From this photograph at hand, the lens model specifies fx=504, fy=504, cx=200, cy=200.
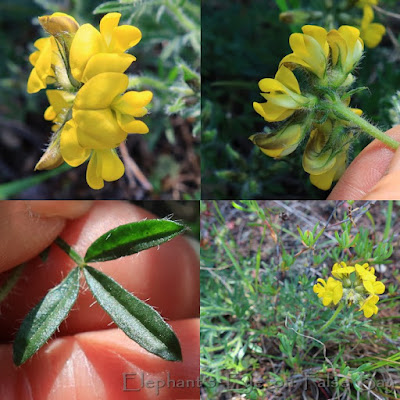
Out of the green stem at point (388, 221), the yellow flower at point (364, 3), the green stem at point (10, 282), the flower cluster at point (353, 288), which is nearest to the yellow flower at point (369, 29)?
the yellow flower at point (364, 3)

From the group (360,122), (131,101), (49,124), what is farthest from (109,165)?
(49,124)

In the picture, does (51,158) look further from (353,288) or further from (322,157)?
(353,288)

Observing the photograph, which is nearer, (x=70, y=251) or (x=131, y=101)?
(x=131, y=101)

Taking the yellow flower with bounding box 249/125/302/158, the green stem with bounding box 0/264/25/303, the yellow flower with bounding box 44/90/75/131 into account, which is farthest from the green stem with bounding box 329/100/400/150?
the green stem with bounding box 0/264/25/303

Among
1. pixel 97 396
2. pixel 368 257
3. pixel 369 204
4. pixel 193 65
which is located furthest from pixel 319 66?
pixel 97 396

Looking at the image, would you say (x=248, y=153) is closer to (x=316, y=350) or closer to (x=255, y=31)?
(x=255, y=31)

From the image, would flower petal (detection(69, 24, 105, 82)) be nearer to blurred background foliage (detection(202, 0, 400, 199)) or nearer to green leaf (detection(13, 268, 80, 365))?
green leaf (detection(13, 268, 80, 365))
